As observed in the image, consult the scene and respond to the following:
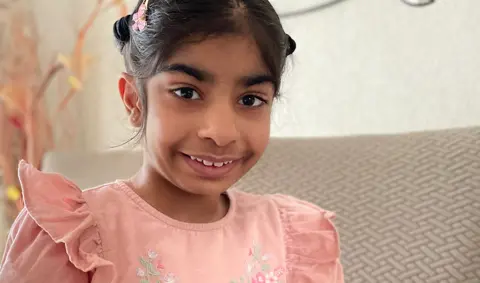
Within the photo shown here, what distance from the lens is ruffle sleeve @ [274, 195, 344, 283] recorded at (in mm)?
864

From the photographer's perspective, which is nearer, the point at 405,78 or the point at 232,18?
the point at 232,18

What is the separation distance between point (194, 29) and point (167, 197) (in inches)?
9.5

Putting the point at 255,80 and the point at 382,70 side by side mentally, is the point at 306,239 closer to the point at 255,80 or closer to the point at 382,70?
the point at 255,80

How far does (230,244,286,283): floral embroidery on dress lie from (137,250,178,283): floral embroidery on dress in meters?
0.11

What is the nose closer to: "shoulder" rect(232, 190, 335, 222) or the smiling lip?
the smiling lip

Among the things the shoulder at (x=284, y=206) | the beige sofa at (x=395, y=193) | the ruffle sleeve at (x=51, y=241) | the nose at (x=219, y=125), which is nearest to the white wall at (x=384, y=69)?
the beige sofa at (x=395, y=193)

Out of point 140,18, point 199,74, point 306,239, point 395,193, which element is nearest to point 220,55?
point 199,74

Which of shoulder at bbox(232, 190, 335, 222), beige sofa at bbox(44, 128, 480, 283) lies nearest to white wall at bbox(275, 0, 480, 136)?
beige sofa at bbox(44, 128, 480, 283)

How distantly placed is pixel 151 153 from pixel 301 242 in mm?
304

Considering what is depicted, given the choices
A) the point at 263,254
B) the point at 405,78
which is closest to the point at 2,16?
the point at 405,78

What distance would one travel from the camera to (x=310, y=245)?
89 cm

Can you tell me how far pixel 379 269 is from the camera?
38.0 inches

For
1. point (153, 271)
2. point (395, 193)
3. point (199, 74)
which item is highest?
point (199, 74)

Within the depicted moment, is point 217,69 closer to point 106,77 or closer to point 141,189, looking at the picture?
point 141,189
